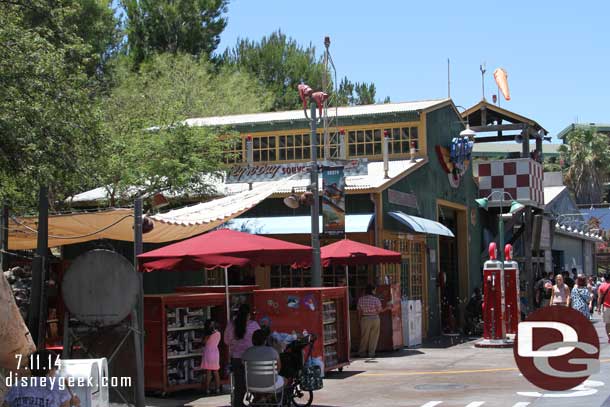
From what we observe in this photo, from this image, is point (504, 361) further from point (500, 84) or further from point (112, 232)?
point (500, 84)

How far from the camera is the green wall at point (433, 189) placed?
23.0m

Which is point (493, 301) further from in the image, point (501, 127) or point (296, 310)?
point (501, 127)

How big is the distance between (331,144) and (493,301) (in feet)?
20.1

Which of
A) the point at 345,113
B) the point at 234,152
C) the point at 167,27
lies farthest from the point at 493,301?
the point at 167,27

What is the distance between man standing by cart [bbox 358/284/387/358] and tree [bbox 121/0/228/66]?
108 feet

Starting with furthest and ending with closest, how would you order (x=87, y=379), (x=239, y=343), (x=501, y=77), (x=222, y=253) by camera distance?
(x=501, y=77)
(x=222, y=253)
(x=239, y=343)
(x=87, y=379)

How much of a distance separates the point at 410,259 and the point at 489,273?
2995mm

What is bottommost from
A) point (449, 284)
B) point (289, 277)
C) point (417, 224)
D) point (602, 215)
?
point (449, 284)

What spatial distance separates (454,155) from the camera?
2628 centimetres

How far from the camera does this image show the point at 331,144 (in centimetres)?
2389

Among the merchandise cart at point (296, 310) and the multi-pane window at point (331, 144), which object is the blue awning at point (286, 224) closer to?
the multi-pane window at point (331, 144)

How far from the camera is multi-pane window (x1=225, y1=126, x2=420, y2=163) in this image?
2417 centimetres

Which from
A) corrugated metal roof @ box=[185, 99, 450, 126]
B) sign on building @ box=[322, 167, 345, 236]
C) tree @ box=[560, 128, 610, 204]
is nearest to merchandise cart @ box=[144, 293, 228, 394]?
sign on building @ box=[322, 167, 345, 236]

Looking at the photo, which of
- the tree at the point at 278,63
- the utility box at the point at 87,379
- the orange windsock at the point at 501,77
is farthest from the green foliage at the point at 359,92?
the utility box at the point at 87,379
